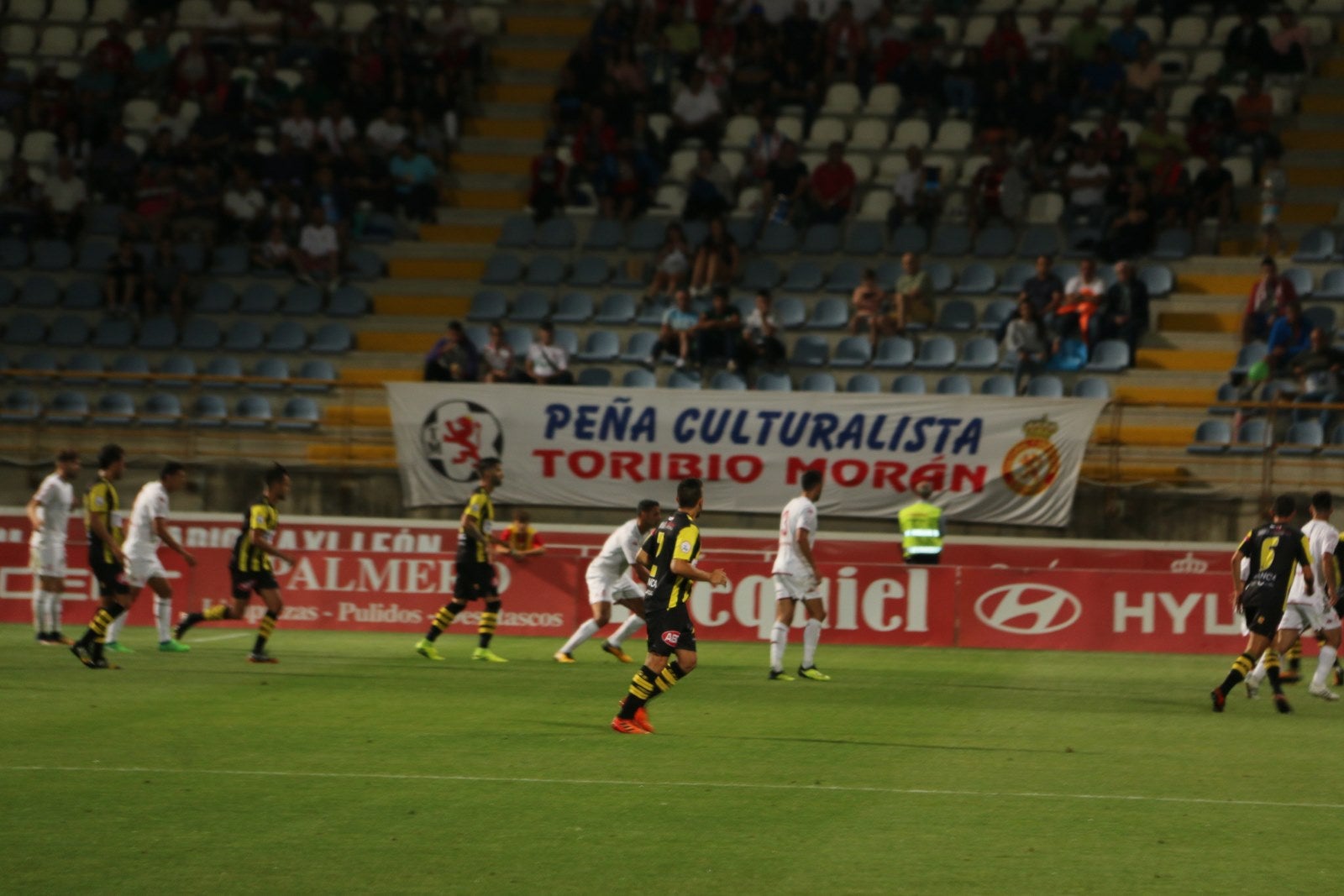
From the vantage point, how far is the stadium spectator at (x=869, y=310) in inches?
965

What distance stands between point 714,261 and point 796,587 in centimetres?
961

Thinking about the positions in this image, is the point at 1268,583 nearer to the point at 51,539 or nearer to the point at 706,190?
the point at 51,539

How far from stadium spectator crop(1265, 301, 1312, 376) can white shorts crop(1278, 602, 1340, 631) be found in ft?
24.2

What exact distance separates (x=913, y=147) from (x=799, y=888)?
799 inches

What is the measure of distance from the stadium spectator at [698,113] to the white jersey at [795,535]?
42.3 feet

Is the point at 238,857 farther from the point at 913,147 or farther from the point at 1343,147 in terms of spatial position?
the point at 1343,147

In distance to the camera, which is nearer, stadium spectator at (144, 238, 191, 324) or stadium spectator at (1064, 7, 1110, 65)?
stadium spectator at (144, 238, 191, 324)

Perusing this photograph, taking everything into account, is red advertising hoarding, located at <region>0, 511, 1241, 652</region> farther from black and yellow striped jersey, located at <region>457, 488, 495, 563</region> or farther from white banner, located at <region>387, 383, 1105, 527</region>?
black and yellow striped jersey, located at <region>457, 488, 495, 563</region>

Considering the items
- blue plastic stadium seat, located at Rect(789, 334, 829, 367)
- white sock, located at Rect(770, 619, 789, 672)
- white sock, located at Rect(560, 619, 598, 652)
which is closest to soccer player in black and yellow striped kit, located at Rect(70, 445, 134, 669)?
white sock, located at Rect(560, 619, 598, 652)

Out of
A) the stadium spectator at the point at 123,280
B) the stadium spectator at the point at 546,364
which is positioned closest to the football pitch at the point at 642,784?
the stadium spectator at the point at 546,364

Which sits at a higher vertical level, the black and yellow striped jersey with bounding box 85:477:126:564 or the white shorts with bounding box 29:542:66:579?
the black and yellow striped jersey with bounding box 85:477:126:564

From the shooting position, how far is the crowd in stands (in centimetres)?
2794

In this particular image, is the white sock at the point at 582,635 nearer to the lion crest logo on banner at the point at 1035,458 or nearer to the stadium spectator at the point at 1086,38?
the lion crest logo on banner at the point at 1035,458

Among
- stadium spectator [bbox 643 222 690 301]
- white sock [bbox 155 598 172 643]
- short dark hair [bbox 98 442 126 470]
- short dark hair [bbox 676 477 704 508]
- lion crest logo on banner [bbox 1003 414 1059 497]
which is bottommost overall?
white sock [bbox 155 598 172 643]
